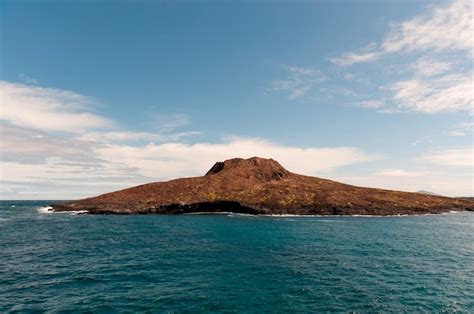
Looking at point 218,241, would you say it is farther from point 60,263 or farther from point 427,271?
point 427,271

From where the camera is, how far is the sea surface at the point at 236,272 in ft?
126

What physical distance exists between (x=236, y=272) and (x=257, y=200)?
10815 cm

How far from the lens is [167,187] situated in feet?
599

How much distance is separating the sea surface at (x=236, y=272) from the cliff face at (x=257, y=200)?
63227 mm

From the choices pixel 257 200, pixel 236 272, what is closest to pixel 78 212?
pixel 257 200

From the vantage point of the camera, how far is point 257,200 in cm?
15825

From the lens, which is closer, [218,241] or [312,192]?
[218,241]

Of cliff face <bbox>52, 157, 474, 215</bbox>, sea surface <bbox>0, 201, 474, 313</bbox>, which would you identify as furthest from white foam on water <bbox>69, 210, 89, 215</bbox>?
sea surface <bbox>0, 201, 474, 313</bbox>

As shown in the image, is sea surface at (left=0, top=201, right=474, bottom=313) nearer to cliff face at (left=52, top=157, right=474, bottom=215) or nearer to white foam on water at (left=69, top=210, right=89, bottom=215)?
cliff face at (left=52, top=157, right=474, bottom=215)

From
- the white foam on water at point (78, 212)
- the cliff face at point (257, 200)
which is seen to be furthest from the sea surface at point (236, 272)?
the white foam on water at point (78, 212)

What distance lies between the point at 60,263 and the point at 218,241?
32.9m

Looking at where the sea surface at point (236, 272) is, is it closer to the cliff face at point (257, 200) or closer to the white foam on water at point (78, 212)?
the cliff face at point (257, 200)

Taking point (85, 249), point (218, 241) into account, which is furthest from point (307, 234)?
point (85, 249)

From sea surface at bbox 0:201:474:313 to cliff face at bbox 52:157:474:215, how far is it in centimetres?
6323
